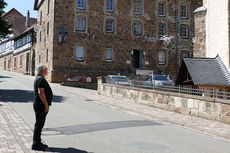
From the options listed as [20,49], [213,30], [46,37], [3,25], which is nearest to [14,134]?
[3,25]

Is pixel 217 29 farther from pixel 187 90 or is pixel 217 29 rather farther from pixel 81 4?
pixel 81 4

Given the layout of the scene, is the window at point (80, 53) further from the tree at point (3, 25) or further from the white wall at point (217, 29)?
the white wall at point (217, 29)

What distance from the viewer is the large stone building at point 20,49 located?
1645 inches

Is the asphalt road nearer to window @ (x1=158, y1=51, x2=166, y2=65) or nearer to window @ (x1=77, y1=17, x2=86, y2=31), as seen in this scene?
window @ (x1=77, y1=17, x2=86, y2=31)

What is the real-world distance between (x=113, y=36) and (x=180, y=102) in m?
20.9

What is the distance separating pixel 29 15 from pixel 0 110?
2022 inches

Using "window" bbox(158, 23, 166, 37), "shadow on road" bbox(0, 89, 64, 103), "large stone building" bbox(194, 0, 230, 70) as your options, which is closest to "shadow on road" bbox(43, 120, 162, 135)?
"shadow on road" bbox(0, 89, 64, 103)

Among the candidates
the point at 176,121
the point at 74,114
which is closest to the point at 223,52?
the point at 176,121

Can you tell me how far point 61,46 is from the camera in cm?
2931

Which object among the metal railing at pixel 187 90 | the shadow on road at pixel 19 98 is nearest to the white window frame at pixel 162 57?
the metal railing at pixel 187 90

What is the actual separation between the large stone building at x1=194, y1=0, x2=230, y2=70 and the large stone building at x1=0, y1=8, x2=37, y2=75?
22942 mm

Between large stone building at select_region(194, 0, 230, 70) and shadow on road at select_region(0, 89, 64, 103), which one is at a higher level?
large stone building at select_region(194, 0, 230, 70)

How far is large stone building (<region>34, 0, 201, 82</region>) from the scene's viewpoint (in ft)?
96.7

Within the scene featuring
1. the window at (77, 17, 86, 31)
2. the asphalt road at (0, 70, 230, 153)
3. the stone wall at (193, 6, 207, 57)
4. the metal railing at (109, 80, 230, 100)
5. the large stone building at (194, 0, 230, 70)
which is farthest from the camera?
the window at (77, 17, 86, 31)
